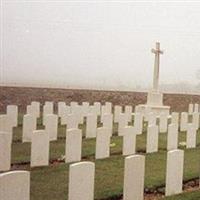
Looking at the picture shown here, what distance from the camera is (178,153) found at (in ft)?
23.7

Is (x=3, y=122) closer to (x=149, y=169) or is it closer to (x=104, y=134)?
(x=104, y=134)

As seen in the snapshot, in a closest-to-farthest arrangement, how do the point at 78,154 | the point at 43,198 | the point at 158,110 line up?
the point at 43,198 < the point at 78,154 < the point at 158,110

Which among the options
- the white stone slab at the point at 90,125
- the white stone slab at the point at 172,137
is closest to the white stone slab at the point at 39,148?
the white stone slab at the point at 172,137

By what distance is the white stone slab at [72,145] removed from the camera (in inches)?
350

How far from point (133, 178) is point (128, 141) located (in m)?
3.79

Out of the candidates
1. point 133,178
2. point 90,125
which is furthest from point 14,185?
point 90,125

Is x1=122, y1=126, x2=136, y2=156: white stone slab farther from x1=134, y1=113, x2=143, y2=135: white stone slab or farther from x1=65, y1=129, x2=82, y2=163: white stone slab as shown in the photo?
x1=134, y1=113, x2=143, y2=135: white stone slab

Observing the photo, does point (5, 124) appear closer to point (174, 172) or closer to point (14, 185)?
point (174, 172)

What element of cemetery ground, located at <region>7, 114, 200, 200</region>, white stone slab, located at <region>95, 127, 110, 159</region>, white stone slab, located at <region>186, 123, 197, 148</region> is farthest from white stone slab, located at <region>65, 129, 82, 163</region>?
white stone slab, located at <region>186, 123, 197, 148</region>

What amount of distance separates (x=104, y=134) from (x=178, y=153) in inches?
106

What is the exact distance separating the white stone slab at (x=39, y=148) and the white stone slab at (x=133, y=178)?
2.52m

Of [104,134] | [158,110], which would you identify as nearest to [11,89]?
[158,110]

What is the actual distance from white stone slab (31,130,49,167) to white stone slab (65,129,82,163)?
0.46m

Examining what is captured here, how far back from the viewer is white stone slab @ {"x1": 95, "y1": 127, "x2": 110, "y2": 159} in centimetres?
956
